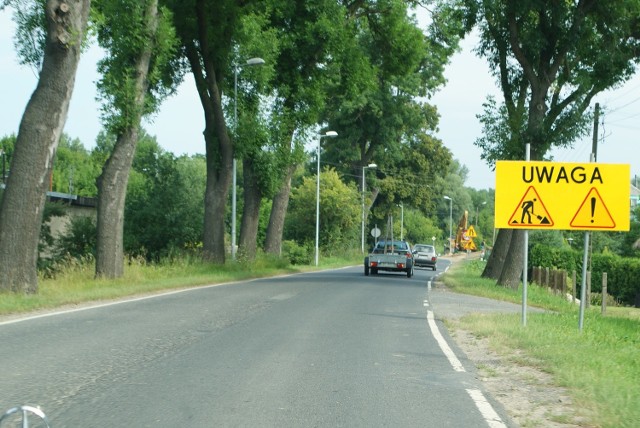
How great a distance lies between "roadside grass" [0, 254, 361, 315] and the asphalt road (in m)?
1.29

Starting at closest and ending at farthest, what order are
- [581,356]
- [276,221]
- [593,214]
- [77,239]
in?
[581,356] → [593,214] → [77,239] → [276,221]

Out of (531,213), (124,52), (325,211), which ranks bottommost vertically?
(531,213)

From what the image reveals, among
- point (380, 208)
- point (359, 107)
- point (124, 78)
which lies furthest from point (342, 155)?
point (124, 78)

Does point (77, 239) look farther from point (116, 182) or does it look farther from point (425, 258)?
point (425, 258)

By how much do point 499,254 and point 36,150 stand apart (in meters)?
22.6

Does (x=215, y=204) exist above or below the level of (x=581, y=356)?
above

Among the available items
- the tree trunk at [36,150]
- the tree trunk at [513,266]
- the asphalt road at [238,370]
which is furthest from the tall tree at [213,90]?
the asphalt road at [238,370]

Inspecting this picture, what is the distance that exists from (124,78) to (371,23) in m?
17.6

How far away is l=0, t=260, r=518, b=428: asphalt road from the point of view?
7.49m

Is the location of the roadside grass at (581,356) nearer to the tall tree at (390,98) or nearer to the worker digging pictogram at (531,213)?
the worker digging pictogram at (531,213)

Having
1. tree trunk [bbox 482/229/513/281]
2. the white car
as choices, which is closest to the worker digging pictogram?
tree trunk [bbox 482/229/513/281]

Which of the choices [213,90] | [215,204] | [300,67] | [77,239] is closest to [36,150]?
[215,204]

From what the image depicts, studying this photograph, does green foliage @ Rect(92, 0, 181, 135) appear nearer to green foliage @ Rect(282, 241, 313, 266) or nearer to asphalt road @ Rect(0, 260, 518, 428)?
asphalt road @ Rect(0, 260, 518, 428)

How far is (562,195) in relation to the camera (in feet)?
51.6
